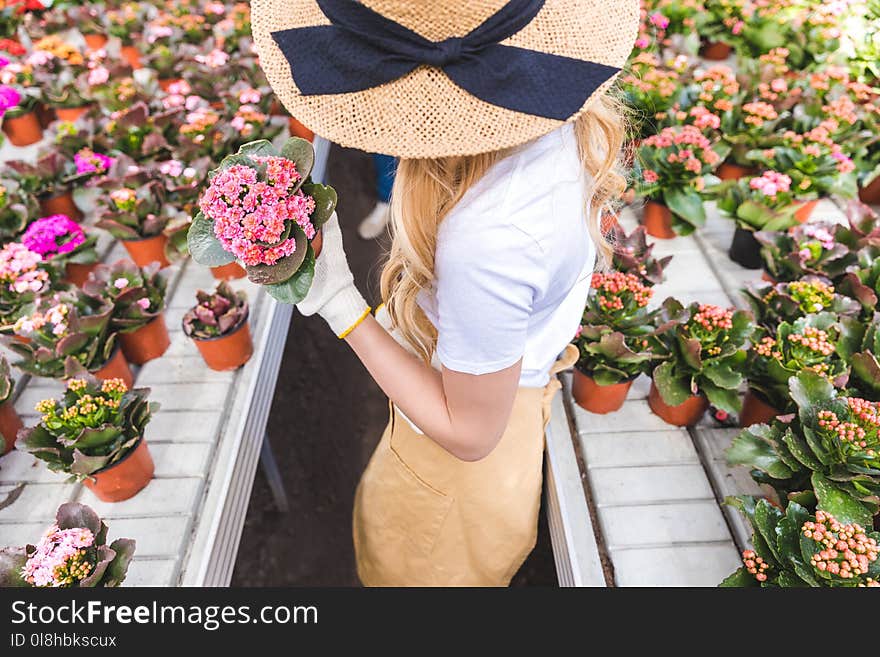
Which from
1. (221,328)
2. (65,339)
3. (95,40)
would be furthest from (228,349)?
(95,40)

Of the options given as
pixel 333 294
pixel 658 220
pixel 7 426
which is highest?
pixel 333 294

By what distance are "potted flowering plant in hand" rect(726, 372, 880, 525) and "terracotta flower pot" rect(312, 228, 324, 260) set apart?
1.02m

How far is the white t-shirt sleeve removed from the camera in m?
0.74

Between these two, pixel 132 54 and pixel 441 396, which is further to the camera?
pixel 132 54

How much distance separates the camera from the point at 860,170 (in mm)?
2213

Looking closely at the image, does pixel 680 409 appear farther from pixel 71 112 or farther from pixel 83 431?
pixel 71 112

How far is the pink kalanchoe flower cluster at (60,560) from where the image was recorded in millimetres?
1087

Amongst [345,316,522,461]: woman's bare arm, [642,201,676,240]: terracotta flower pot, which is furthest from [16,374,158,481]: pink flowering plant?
[642,201,676,240]: terracotta flower pot

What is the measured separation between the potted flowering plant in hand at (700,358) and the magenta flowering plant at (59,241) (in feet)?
5.47

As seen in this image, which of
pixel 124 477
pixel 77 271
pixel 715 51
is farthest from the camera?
pixel 715 51

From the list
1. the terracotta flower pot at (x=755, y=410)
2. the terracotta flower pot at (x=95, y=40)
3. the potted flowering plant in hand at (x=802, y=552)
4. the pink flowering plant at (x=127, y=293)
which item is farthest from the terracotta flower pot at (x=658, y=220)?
the terracotta flower pot at (x=95, y=40)

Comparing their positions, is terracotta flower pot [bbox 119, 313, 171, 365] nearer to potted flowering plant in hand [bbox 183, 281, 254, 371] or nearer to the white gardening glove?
potted flowering plant in hand [bbox 183, 281, 254, 371]

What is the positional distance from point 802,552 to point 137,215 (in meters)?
1.92

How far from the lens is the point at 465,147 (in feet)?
2.40
